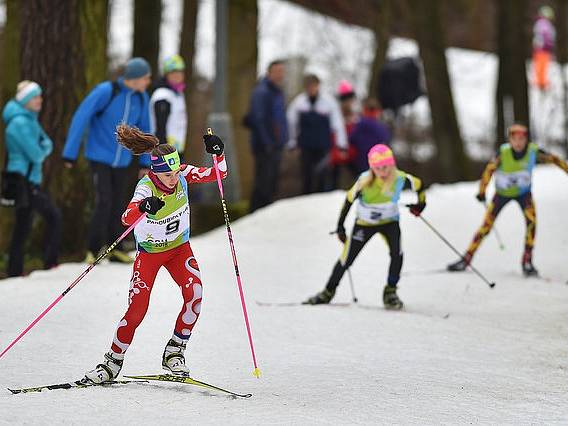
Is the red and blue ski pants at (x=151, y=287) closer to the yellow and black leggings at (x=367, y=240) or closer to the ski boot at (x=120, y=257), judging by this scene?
the yellow and black leggings at (x=367, y=240)

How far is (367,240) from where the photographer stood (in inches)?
374

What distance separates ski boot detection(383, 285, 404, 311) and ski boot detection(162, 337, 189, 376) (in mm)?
3248

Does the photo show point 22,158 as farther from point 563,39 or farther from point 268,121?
point 563,39

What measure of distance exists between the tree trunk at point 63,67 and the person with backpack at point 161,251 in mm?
4974

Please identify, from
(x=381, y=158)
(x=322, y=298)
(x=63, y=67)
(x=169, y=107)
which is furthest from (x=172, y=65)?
(x=322, y=298)

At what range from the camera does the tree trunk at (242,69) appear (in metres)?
17.4

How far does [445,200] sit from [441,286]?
4283 millimetres

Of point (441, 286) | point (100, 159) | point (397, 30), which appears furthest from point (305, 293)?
point (397, 30)

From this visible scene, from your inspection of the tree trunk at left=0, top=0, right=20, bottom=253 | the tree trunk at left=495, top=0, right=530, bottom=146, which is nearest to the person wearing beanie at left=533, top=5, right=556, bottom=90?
the tree trunk at left=495, top=0, right=530, bottom=146

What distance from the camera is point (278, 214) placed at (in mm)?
14109

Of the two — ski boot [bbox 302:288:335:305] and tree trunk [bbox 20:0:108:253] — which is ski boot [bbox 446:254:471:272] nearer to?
ski boot [bbox 302:288:335:305]

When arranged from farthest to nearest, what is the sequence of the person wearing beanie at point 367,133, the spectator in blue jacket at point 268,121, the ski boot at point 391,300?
the person wearing beanie at point 367,133 → the spectator in blue jacket at point 268,121 → the ski boot at point 391,300

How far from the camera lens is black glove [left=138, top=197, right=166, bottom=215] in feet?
20.2

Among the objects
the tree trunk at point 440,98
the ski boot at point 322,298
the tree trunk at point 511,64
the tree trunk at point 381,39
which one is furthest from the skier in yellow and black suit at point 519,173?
the tree trunk at point 381,39
